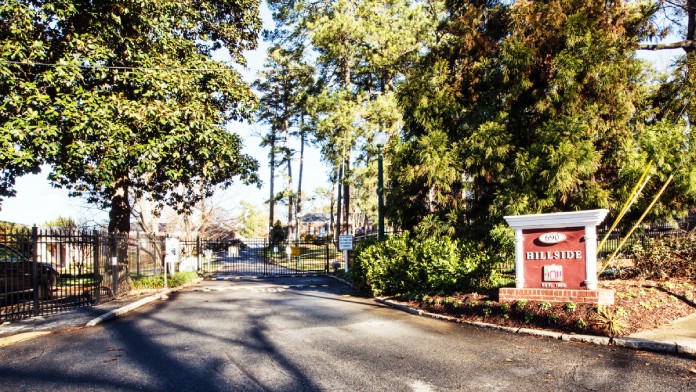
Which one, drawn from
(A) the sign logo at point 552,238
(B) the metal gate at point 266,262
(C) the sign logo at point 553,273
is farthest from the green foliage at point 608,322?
(B) the metal gate at point 266,262

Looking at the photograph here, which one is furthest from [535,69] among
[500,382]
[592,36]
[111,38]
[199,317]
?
[111,38]

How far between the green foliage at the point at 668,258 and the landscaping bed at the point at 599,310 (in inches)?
17.9

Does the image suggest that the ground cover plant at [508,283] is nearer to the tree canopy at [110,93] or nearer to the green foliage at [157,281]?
the tree canopy at [110,93]

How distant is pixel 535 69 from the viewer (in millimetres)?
12219

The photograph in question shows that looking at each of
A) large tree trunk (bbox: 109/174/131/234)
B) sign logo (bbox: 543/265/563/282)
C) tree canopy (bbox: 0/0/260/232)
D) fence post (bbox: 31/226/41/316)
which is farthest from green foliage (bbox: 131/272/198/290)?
sign logo (bbox: 543/265/563/282)

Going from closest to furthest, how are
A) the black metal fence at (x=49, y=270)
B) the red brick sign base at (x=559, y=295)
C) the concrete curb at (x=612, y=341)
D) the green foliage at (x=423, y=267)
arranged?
the concrete curb at (x=612, y=341), the red brick sign base at (x=559, y=295), the black metal fence at (x=49, y=270), the green foliage at (x=423, y=267)

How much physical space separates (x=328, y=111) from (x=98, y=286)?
66.0 ft

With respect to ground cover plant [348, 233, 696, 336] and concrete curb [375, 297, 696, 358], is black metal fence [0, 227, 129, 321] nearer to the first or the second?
ground cover plant [348, 233, 696, 336]

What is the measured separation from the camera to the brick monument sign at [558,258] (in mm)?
8516

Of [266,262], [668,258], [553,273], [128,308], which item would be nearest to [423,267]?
[553,273]

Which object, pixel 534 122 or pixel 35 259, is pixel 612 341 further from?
pixel 35 259

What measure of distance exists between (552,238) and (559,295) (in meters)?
1.02

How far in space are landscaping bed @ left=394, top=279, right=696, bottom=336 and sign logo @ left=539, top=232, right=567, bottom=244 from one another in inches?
43.8

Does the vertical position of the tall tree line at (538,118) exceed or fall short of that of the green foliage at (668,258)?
it exceeds it
